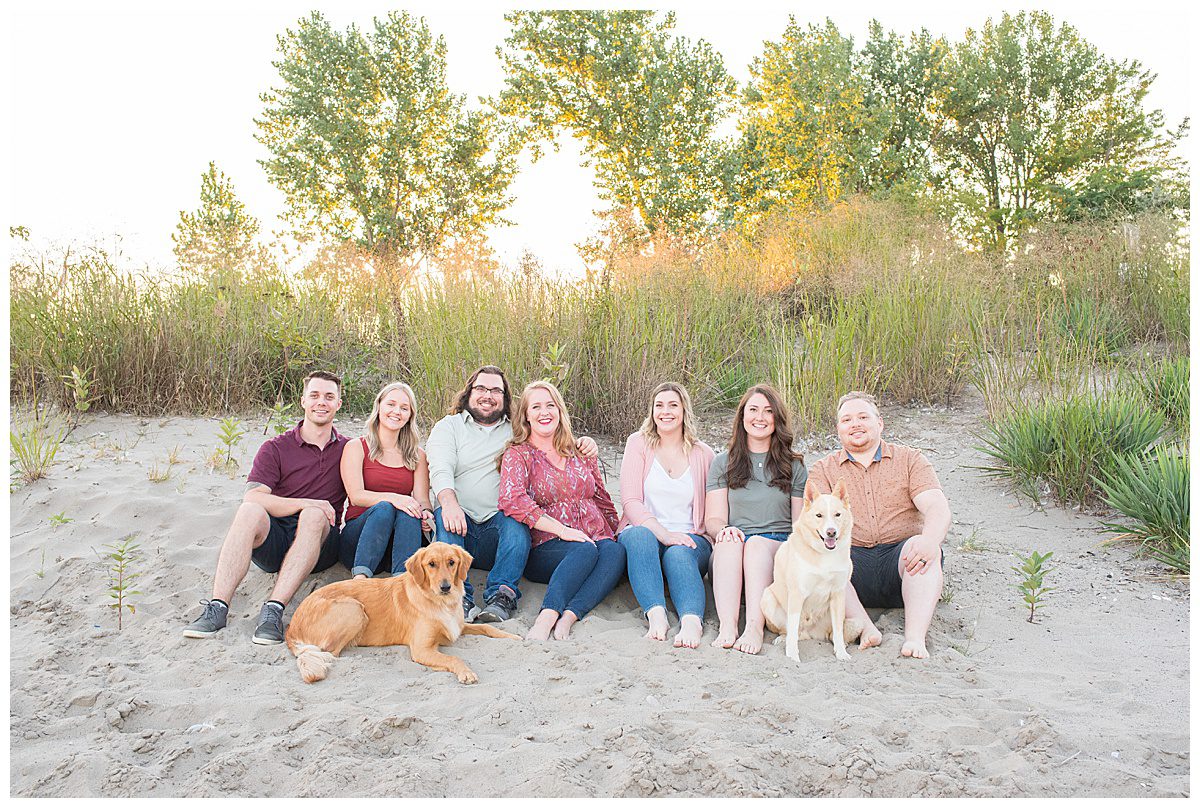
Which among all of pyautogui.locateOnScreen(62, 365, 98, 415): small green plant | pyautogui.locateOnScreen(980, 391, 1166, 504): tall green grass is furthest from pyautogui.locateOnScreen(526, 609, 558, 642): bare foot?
pyautogui.locateOnScreen(62, 365, 98, 415): small green plant

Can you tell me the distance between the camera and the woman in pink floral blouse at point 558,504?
4.12 m

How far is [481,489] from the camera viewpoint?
4.50m

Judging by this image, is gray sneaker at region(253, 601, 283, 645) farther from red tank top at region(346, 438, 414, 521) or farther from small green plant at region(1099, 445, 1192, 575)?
small green plant at region(1099, 445, 1192, 575)

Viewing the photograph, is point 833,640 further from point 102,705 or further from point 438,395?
point 438,395

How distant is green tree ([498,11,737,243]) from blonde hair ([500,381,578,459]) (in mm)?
16586

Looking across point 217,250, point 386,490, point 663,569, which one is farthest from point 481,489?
point 217,250

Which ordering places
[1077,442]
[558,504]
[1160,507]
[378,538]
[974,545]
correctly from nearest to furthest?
[378,538]
[558,504]
[1160,507]
[974,545]
[1077,442]

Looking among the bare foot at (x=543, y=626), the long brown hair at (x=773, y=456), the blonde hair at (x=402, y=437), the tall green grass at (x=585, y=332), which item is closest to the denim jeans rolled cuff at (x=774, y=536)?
the long brown hair at (x=773, y=456)

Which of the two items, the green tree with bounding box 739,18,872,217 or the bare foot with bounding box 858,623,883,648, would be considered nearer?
the bare foot with bounding box 858,623,883,648

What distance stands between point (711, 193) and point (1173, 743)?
1985 centimetres

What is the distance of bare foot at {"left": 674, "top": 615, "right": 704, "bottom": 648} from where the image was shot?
3.66 m

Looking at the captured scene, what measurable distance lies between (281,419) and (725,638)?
14.8 ft

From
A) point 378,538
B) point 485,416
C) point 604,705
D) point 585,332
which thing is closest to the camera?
point 604,705

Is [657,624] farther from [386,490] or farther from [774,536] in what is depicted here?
[386,490]
